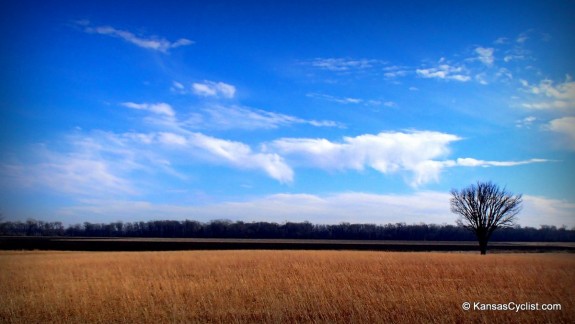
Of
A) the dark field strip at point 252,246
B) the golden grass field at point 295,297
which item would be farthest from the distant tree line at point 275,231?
the golden grass field at point 295,297

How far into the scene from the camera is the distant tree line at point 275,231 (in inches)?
4570

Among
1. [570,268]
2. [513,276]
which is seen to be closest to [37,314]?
[513,276]

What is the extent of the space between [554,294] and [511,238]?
110505mm

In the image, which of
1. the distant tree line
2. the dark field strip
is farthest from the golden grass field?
the distant tree line

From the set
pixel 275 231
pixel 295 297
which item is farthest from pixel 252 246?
pixel 275 231

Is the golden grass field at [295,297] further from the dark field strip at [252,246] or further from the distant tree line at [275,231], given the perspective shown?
the distant tree line at [275,231]

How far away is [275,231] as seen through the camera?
136750 millimetres

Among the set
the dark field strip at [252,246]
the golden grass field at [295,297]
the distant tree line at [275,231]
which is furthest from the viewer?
the distant tree line at [275,231]

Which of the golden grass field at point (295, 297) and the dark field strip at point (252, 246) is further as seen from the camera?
the dark field strip at point (252, 246)

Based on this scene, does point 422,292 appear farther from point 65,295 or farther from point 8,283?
point 8,283

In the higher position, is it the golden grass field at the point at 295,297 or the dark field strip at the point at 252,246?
the golden grass field at the point at 295,297

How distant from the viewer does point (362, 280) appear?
55.8ft

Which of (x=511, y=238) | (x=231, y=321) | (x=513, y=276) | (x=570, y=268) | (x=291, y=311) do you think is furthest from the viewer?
(x=511, y=238)

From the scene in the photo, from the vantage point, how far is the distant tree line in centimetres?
11608
